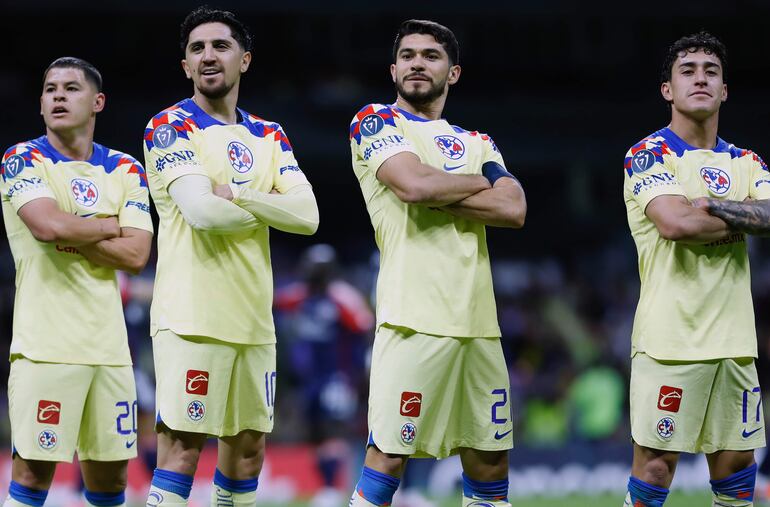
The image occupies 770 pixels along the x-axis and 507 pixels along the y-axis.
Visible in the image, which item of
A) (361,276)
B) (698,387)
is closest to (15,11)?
(361,276)

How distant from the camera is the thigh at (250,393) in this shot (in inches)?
238

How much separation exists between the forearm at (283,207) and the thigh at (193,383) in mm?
682

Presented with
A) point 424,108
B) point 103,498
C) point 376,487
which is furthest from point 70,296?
point 424,108

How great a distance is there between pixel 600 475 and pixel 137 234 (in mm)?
7603

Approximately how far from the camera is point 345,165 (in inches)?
651

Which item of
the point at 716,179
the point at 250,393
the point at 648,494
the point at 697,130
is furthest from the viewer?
the point at 697,130

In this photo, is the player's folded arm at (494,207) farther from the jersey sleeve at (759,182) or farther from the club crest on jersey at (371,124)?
the jersey sleeve at (759,182)

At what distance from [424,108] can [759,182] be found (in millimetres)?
1924

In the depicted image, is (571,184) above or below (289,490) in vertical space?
above

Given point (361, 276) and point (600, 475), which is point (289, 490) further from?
point (361, 276)

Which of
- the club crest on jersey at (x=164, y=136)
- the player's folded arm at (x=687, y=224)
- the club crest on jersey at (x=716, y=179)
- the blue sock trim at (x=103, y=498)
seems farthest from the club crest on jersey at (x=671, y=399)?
the blue sock trim at (x=103, y=498)

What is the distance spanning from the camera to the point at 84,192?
21.4 ft

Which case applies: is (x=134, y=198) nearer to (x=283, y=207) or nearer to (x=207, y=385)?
(x=283, y=207)

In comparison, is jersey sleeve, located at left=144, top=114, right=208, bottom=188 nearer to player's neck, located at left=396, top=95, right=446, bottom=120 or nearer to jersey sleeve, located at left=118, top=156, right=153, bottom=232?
jersey sleeve, located at left=118, top=156, right=153, bottom=232
